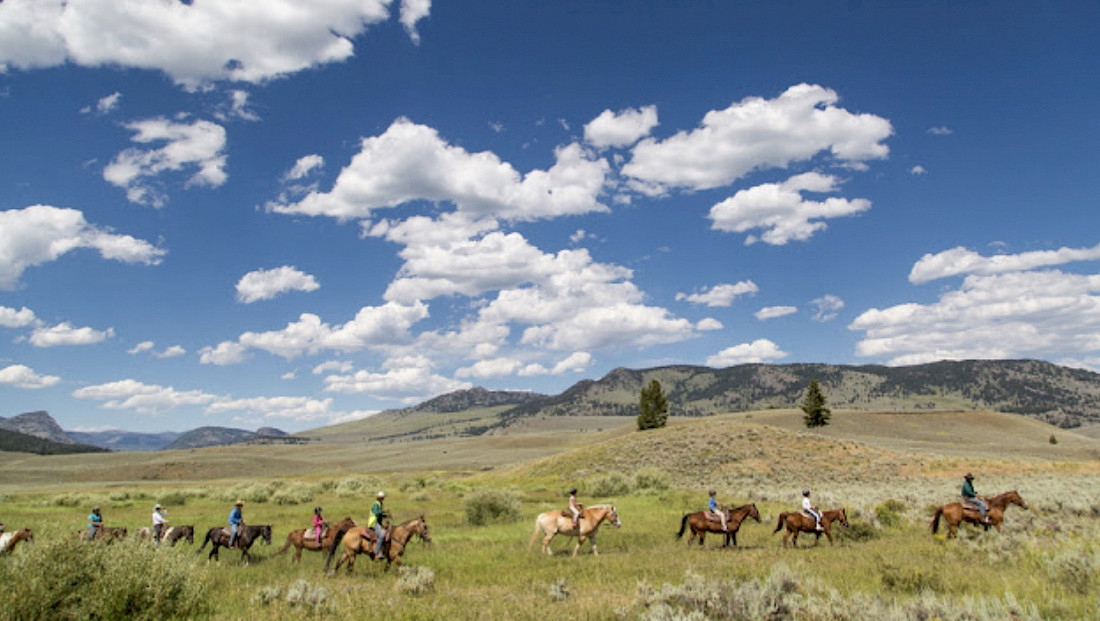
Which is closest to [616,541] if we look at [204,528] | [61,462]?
[204,528]

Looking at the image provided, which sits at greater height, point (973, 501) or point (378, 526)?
point (378, 526)

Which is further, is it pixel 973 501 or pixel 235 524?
pixel 235 524

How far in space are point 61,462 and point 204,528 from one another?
464ft

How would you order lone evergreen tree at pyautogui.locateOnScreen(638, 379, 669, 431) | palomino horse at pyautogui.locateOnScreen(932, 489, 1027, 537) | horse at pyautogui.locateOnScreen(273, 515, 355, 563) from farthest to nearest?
lone evergreen tree at pyautogui.locateOnScreen(638, 379, 669, 431) < palomino horse at pyautogui.locateOnScreen(932, 489, 1027, 537) < horse at pyautogui.locateOnScreen(273, 515, 355, 563)

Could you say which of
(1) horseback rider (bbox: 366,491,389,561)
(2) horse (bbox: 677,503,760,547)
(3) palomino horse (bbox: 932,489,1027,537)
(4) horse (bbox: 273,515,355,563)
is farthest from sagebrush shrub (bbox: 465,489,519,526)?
(3) palomino horse (bbox: 932,489,1027,537)

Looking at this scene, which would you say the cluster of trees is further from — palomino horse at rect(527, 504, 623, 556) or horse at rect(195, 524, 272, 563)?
horse at rect(195, 524, 272, 563)

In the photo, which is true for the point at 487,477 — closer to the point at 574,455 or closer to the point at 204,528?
the point at 574,455

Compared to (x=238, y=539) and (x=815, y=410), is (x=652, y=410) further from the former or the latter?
(x=238, y=539)

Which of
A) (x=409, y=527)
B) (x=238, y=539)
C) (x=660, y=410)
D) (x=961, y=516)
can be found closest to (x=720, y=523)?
(x=961, y=516)

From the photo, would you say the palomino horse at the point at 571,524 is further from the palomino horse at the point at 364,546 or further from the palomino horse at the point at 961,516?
the palomino horse at the point at 961,516

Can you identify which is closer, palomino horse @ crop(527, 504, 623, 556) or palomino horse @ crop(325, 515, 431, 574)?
palomino horse @ crop(325, 515, 431, 574)

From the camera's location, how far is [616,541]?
22.1 meters

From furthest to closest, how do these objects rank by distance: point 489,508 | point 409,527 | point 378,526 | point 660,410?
point 660,410, point 489,508, point 409,527, point 378,526

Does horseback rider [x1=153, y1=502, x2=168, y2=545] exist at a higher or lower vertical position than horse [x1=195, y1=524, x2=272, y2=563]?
higher
